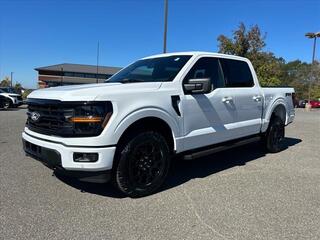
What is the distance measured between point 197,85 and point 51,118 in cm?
199

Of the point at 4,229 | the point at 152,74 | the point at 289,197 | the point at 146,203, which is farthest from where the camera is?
the point at 152,74

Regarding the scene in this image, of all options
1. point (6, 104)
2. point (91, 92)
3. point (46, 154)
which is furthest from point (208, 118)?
point (6, 104)

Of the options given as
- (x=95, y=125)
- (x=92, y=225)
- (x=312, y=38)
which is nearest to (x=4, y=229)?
(x=92, y=225)

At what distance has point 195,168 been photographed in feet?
20.5

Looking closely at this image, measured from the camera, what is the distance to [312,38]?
131 ft

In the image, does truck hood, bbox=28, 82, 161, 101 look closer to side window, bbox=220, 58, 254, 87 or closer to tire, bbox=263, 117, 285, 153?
side window, bbox=220, 58, 254, 87

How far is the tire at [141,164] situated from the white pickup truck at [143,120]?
0.04 ft

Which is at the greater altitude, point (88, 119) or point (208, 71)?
point (208, 71)

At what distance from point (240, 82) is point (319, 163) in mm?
2264

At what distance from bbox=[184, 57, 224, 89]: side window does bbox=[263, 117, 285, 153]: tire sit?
7.04 ft

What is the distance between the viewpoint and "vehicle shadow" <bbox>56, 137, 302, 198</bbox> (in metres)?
4.96

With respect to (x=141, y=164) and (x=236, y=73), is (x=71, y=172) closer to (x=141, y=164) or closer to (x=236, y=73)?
(x=141, y=164)

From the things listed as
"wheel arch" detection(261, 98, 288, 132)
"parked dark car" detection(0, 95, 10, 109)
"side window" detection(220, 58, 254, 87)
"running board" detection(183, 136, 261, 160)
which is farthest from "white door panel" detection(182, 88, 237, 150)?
"parked dark car" detection(0, 95, 10, 109)

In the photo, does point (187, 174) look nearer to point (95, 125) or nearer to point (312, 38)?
point (95, 125)
